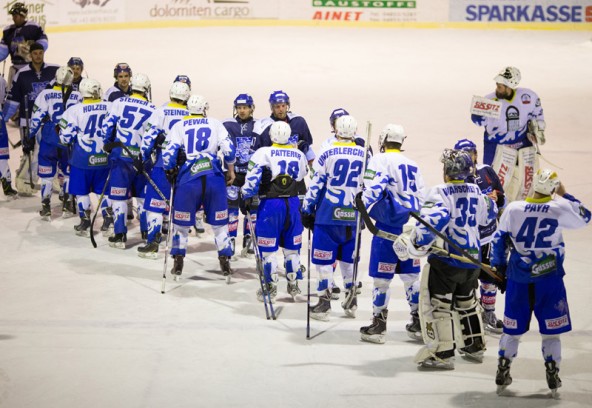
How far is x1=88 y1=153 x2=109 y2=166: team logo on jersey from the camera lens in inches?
451

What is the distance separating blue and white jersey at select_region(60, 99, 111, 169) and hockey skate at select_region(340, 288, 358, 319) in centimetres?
378

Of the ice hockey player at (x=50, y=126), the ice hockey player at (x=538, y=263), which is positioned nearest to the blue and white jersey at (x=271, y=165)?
the ice hockey player at (x=538, y=263)

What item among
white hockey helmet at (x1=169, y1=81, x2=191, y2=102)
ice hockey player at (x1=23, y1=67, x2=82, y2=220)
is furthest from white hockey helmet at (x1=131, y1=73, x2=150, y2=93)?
ice hockey player at (x1=23, y1=67, x2=82, y2=220)

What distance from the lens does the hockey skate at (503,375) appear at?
737 cm

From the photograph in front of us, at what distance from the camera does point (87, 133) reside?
37.5ft

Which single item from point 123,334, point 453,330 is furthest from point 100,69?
point 453,330

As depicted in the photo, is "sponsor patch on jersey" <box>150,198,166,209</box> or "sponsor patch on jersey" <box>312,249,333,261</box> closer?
"sponsor patch on jersey" <box>312,249,333,261</box>

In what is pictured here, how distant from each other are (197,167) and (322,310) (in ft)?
6.40

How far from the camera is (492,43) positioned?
78.2ft

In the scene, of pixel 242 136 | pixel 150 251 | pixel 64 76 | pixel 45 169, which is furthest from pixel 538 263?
pixel 45 169

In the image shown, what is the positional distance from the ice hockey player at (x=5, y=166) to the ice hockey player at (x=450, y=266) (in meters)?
7.08

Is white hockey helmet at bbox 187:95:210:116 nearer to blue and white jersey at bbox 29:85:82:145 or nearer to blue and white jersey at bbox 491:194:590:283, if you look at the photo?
blue and white jersey at bbox 29:85:82:145

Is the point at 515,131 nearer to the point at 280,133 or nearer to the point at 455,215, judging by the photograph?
the point at 280,133

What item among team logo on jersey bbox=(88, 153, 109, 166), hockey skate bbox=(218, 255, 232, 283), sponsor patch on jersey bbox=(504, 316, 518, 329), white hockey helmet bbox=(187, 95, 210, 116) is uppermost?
white hockey helmet bbox=(187, 95, 210, 116)
